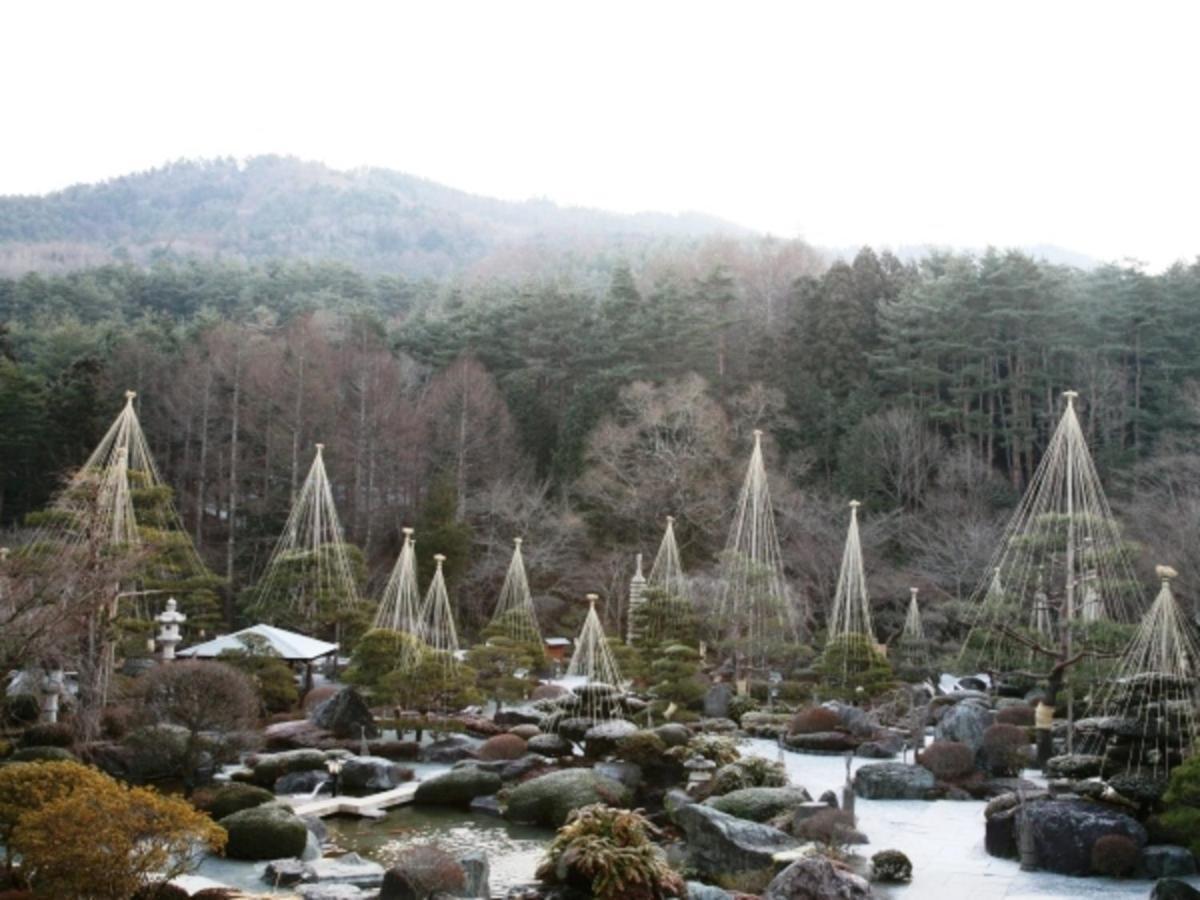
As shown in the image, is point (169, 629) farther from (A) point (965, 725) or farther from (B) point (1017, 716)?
(B) point (1017, 716)

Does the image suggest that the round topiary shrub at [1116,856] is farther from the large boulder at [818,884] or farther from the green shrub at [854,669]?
the green shrub at [854,669]

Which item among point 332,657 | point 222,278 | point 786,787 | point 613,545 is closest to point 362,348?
point 613,545

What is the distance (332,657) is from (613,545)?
348 inches

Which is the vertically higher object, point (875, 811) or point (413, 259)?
point (413, 259)

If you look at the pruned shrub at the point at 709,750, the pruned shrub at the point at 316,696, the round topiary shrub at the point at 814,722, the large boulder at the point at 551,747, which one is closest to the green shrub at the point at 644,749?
Answer: the pruned shrub at the point at 709,750

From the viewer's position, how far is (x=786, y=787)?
43.9 feet

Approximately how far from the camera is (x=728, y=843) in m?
11.3

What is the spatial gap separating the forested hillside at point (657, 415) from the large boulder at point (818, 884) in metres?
18.7

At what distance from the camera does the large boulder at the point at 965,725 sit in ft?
52.7

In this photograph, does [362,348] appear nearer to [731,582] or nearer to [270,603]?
[270,603]

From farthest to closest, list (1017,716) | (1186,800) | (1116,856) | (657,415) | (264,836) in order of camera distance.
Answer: (657,415)
(1017,716)
(264,836)
(1116,856)
(1186,800)

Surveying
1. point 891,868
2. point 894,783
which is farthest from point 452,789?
point 891,868

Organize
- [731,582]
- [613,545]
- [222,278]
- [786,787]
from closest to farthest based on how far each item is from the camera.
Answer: [786,787] → [731,582] → [613,545] → [222,278]

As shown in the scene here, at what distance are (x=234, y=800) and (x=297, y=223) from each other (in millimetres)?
73008
